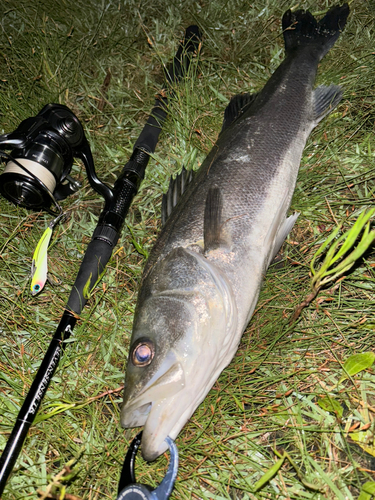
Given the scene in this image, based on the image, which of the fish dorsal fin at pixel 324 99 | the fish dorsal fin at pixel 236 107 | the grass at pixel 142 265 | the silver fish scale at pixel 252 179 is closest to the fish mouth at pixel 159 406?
the grass at pixel 142 265

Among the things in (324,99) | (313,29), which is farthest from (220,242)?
(313,29)

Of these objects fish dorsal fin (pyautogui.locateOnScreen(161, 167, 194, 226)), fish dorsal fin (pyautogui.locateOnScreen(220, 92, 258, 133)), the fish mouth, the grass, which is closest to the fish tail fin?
the grass

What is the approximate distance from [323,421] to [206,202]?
1.59m

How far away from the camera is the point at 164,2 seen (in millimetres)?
4004

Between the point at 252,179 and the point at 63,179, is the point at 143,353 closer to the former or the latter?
the point at 252,179

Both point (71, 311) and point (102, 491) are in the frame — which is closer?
point (102, 491)

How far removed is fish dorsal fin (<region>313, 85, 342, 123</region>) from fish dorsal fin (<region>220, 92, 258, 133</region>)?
509 millimetres

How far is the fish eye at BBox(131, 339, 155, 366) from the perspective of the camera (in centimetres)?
215

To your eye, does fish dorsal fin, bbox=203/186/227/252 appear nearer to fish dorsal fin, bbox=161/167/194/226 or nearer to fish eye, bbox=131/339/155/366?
fish dorsal fin, bbox=161/167/194/226

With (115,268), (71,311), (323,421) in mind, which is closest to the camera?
(323,421)

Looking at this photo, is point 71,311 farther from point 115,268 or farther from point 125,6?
point 125,6

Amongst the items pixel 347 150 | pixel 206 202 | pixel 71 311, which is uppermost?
pixel 347 150

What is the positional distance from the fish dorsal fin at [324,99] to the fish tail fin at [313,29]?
340mm

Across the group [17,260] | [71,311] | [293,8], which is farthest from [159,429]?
[293,8]
